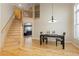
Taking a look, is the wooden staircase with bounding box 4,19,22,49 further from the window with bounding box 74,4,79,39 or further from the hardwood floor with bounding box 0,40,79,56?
the window with bounding box 74,4,79,39

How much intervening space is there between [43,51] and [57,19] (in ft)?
2.46

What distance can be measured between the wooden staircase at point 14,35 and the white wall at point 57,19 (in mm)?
362

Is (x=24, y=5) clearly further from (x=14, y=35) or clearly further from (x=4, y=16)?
(x=14, y=35)

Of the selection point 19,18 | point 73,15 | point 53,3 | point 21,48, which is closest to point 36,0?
point 53,3

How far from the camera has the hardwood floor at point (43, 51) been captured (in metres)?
2.43

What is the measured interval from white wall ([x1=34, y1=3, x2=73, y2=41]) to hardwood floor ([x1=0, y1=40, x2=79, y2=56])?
0.69ft

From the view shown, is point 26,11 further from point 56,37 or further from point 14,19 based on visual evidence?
point 56,37

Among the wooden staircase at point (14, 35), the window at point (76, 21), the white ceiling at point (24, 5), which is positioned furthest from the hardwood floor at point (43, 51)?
the white ceiling at point (24, 5)

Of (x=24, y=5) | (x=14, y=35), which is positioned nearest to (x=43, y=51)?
(x=14, y=35)

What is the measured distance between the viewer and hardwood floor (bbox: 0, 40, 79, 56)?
2431 mm

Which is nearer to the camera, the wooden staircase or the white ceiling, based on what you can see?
the white ceiling

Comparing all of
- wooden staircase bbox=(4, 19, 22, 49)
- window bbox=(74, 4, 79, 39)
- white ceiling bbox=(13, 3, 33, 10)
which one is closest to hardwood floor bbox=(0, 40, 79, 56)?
wooden staircase bbox=(4, 19, 22, 49)

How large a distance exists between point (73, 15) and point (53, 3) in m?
0.52

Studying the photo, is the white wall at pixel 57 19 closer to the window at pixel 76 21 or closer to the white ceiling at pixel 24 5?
the window at pixel 76 21
